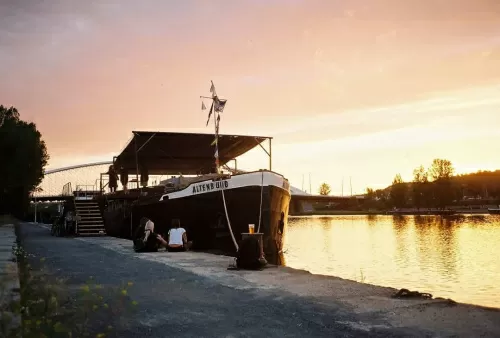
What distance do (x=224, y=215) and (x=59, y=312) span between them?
16324 millimetres

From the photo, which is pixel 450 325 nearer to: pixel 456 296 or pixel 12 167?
pixel 456 296

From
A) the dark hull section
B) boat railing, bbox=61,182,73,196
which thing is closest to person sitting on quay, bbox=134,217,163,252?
the dark hull section

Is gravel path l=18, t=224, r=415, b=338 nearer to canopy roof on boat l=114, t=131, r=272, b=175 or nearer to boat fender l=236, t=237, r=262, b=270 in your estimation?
boat fender l=236, t=237, r=262, b=270

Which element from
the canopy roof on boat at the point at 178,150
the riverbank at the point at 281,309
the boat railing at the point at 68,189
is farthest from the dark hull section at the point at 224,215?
the boat railing at the point at 68,189

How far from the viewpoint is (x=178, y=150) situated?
33219 millimetres

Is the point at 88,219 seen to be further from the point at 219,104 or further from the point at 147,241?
the point at 147,241

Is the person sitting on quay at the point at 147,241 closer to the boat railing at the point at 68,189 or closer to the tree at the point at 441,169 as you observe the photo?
the boat railing at the point at 68,189

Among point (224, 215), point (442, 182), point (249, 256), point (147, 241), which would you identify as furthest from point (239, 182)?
point (442, 182)

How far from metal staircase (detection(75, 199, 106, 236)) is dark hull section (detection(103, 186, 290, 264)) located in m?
11.1

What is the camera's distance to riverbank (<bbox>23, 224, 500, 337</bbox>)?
6.44 metres

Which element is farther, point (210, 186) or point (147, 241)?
point (210, 186)

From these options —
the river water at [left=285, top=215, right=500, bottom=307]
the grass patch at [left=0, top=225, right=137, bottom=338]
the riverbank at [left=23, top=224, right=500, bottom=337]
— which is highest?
the grass patch at [left=0, top=225, right=137, bottom=338]

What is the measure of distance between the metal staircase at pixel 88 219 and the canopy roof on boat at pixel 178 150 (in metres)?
4.39

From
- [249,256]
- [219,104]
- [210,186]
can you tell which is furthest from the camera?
[219,104]
